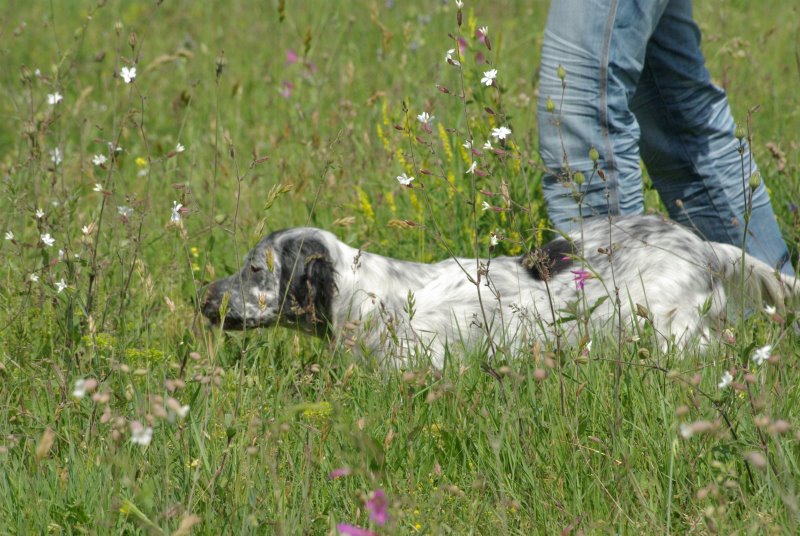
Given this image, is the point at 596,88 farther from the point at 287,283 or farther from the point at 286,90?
the point at 286,90

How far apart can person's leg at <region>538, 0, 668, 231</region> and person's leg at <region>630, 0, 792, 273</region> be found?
0.40 metres

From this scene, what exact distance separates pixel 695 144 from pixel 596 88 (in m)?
0.81

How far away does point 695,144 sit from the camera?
4156 mm

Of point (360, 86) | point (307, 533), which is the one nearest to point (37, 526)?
point (307, 533)

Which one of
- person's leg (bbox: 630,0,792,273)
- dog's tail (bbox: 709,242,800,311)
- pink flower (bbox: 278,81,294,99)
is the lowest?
dog's tail (bbox: 709,242,800,311)

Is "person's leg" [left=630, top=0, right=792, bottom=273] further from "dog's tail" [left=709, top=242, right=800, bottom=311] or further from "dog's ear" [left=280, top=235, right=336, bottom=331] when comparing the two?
"dog's ear" [left=280, top=235, right=336, bottom=331]

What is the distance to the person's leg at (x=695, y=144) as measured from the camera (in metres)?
4.00

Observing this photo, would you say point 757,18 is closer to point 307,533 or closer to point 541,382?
point 541,382

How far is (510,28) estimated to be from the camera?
26.2ft

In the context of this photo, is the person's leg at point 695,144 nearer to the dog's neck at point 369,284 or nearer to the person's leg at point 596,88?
the person's leg at point 596,88

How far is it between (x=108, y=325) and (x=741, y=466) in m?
2.14

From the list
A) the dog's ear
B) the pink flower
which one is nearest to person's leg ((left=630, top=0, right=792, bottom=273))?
the dog's ear

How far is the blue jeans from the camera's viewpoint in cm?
349

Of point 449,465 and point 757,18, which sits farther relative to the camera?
point 757,18
